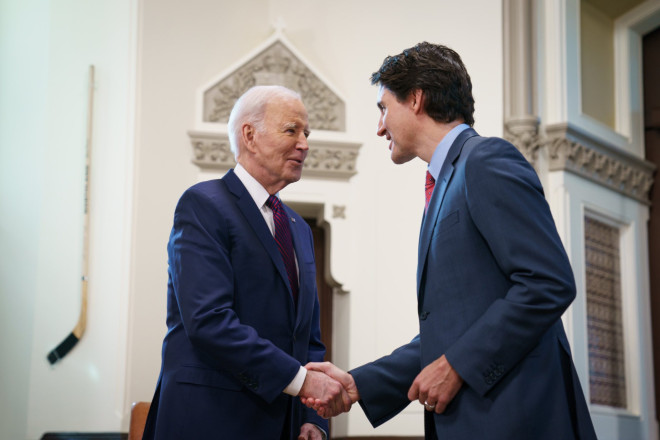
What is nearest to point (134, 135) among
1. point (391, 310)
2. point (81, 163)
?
point (81, 163)

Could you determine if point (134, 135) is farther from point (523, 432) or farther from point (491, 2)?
point (523, 432)

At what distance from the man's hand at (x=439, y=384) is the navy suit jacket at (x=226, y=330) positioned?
444 millimetres

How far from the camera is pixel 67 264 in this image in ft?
15.1

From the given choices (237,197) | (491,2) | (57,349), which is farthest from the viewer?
(491,2)

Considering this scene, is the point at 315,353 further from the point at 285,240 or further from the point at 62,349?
the point at 62,349

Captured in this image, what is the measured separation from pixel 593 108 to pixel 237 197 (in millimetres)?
4228

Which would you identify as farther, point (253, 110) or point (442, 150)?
point (253, 110)

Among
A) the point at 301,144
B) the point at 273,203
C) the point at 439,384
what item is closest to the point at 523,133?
the point at 301,144

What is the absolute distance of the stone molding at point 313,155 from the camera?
480cm

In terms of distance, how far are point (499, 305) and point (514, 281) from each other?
0.20ft

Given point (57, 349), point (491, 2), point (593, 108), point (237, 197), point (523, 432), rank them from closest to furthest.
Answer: point (523, 432) → point (237, 197) → point (57, 349) → point (491, 2) → point (593, 108)

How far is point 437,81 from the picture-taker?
2020 millimetres

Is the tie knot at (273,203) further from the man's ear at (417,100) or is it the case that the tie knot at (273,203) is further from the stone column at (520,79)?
the stone column at (520,79)

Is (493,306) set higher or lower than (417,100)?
lower
